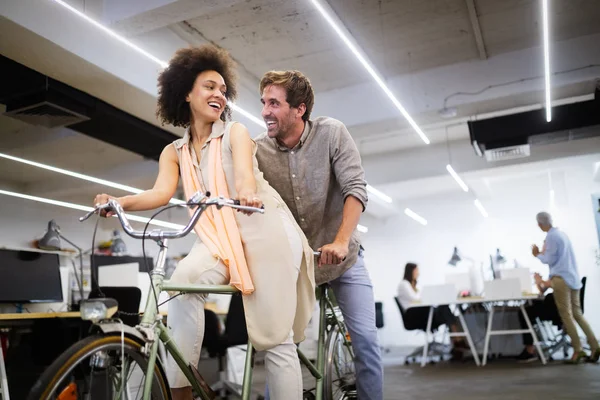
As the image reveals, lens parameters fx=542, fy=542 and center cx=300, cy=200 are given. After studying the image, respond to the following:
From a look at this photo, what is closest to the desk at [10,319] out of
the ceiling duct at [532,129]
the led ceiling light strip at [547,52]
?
the led ceiling light strip at [547,52]

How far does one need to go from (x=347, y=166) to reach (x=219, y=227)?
2.03ft

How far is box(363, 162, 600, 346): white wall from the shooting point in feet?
36.3

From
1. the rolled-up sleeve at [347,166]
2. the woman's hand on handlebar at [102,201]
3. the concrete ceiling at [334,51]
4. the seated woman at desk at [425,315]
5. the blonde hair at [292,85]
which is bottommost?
the seated woman at desk at [425,315]

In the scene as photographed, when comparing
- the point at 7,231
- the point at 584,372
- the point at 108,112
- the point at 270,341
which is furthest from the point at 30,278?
the point at 7,231

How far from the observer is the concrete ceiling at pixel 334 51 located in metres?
4.61

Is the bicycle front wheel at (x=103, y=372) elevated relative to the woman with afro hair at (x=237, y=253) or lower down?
lower down

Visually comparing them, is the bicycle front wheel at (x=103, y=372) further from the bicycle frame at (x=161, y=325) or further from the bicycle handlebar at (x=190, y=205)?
the bicycle handlebar at (x=190, y=205)

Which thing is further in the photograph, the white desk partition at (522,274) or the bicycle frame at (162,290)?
the white desk partition at (522,274)

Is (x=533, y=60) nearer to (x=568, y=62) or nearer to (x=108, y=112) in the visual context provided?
(x=568, y=62)

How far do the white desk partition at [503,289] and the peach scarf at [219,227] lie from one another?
215 inches

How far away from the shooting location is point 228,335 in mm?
4285

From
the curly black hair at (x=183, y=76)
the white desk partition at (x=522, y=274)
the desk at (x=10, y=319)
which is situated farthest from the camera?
the white desk partition at (x=522, y=274)

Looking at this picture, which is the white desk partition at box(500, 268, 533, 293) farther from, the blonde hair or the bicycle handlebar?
the bicycle handlebar

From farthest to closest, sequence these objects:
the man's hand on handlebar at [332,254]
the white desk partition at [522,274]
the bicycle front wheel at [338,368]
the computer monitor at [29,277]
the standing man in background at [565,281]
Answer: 1. the white desk partition at [522,274]
2. the standing man in background at [565,281]
3. the computer monitor at [29,277]
4. the bicycle front wheel at [338,368]
5. the man's hand on handlebar at [332,254]
